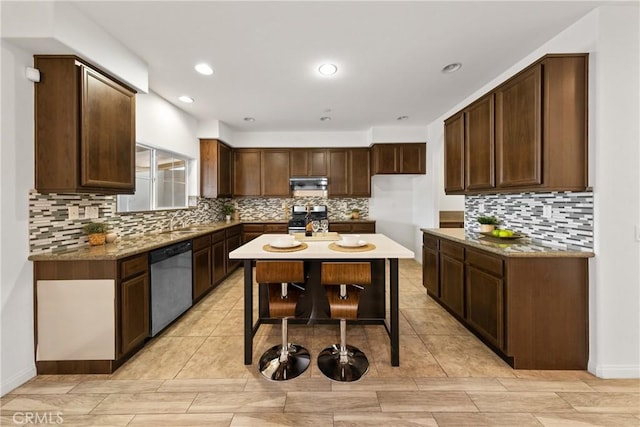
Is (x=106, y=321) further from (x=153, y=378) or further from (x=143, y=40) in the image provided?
(x=143, y=40)

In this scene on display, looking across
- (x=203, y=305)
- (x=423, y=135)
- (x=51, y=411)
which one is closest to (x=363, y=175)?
(x=423, y=135)

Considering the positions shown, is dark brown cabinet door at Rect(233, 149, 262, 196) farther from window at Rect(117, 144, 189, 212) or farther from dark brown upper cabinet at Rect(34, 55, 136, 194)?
dark brown upper cabinet at Rect(34, 55, 136, 194)

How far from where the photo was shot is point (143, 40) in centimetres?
220

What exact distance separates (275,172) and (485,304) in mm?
4077

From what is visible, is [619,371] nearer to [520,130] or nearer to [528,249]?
[528,249]

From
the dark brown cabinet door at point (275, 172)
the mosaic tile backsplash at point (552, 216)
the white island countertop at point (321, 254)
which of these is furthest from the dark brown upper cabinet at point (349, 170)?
the white island countertop at point (321, 254)

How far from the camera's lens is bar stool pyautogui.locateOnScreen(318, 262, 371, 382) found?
6.09 ft

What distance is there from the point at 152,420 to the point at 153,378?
440 millimetres

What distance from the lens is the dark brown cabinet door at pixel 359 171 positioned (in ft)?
17.2

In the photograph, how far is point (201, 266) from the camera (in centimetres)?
343

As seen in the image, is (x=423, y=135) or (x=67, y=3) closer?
(x=67, y=3)

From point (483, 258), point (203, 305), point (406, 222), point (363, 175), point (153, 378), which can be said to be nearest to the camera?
point (153, 378)

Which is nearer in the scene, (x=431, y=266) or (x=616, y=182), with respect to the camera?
(x=616, y=182)
